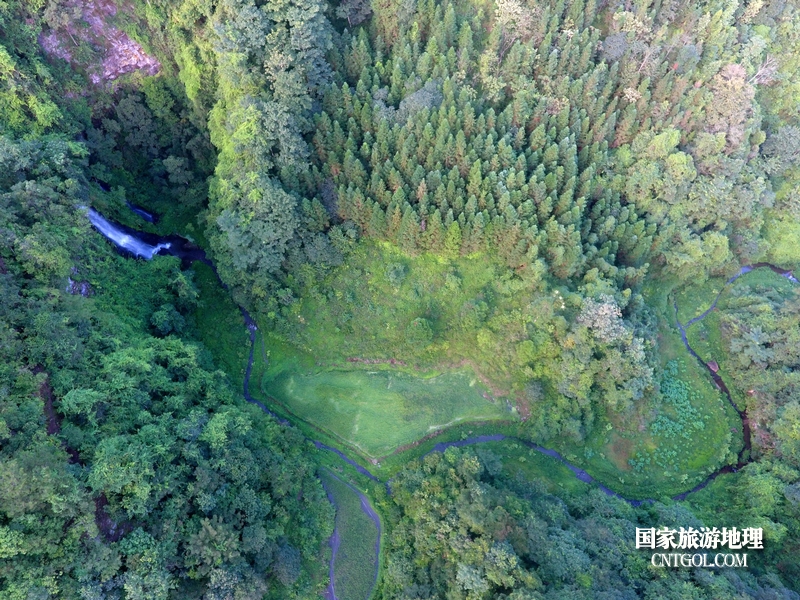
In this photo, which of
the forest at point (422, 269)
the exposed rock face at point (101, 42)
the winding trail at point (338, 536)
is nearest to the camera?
the forest at point (422, 269)

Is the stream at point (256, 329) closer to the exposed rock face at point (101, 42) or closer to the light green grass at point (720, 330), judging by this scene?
the light green grass at point (720, 330)

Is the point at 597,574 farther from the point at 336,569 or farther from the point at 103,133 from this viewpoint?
the point at 103,133

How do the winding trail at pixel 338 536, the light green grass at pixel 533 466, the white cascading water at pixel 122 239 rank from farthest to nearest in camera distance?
the white cascading water at pixel 122 239 < the light green grass at pixel 533 466 < the winding trail at pixel 338 536

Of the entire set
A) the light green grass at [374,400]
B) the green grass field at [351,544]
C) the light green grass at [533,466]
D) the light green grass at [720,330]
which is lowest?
the green grass field at [351,544]

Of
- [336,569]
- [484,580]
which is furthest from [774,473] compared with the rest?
[336,569]

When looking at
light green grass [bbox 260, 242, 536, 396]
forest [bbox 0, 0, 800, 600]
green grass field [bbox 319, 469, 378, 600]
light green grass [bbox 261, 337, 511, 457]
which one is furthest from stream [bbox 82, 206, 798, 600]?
light green grass [bbox 260, 242, 536, 396]

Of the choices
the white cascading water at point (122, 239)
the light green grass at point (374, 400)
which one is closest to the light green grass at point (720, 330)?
the light green grass at point (374, 400)
